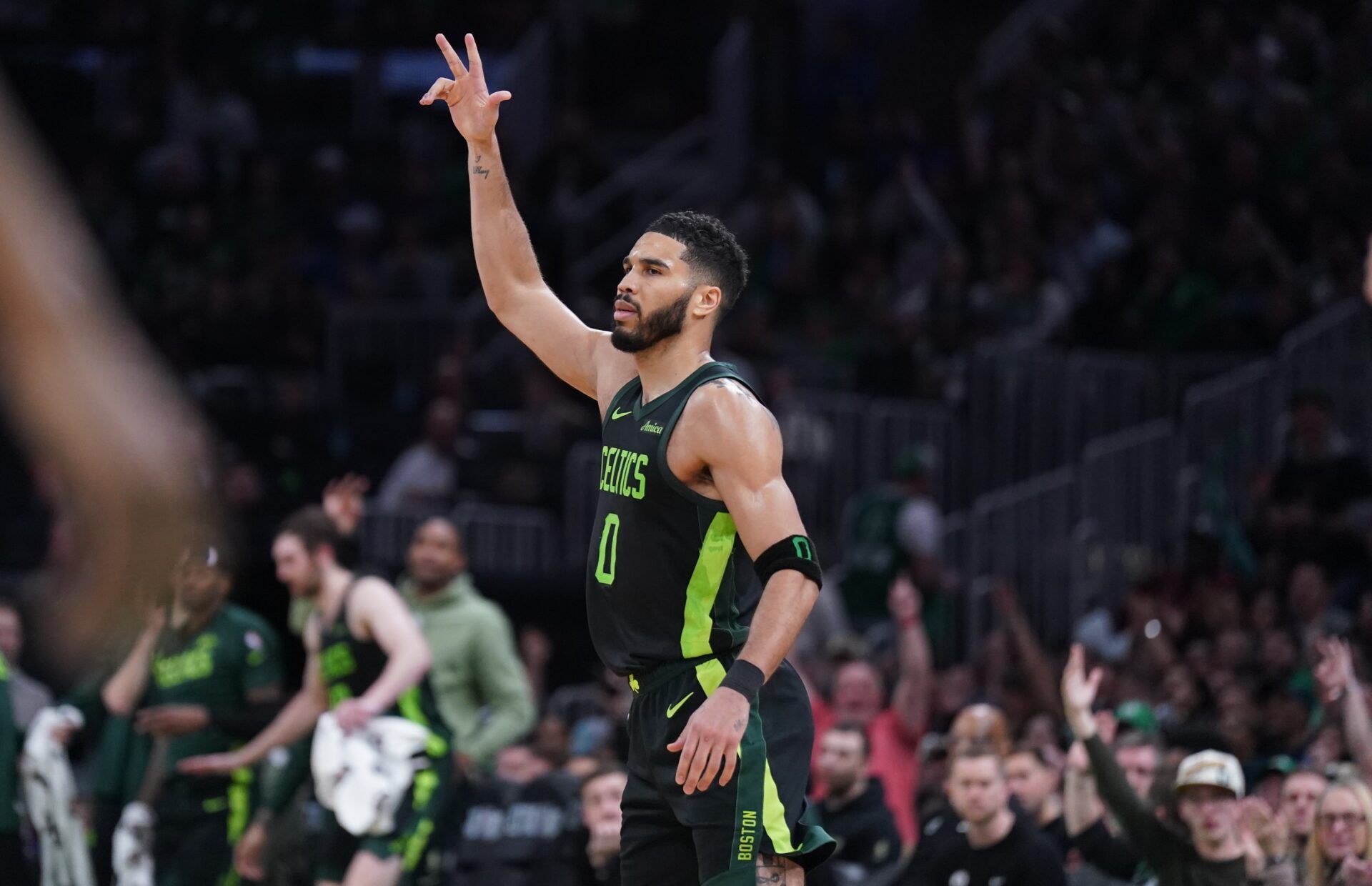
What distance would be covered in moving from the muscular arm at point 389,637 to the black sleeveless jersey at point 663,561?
9.82ft

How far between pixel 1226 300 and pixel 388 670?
697cm

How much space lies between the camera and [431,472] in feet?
45.6

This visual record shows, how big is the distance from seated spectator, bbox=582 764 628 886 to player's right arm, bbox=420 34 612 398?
10.4ft

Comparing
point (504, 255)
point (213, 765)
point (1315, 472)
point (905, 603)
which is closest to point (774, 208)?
point (1315, 472)

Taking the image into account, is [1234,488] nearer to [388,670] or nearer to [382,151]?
[388,670]

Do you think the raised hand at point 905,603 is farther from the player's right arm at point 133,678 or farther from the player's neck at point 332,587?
the player's right arm at point 133,678

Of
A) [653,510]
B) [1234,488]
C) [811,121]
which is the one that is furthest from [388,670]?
[811,121]

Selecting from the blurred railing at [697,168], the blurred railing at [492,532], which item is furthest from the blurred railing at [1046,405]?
the blurred railing at [697,168]

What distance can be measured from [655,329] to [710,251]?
26 centimetres

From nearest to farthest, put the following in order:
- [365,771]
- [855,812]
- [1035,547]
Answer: [365,771] → [855,812] → [1035,547]

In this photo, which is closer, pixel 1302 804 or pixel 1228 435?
pixel 1302 804

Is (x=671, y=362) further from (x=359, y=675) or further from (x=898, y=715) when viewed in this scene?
(x=898, y=715)

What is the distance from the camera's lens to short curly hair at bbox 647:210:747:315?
213 inches

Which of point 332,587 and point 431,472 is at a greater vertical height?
point 431,472
